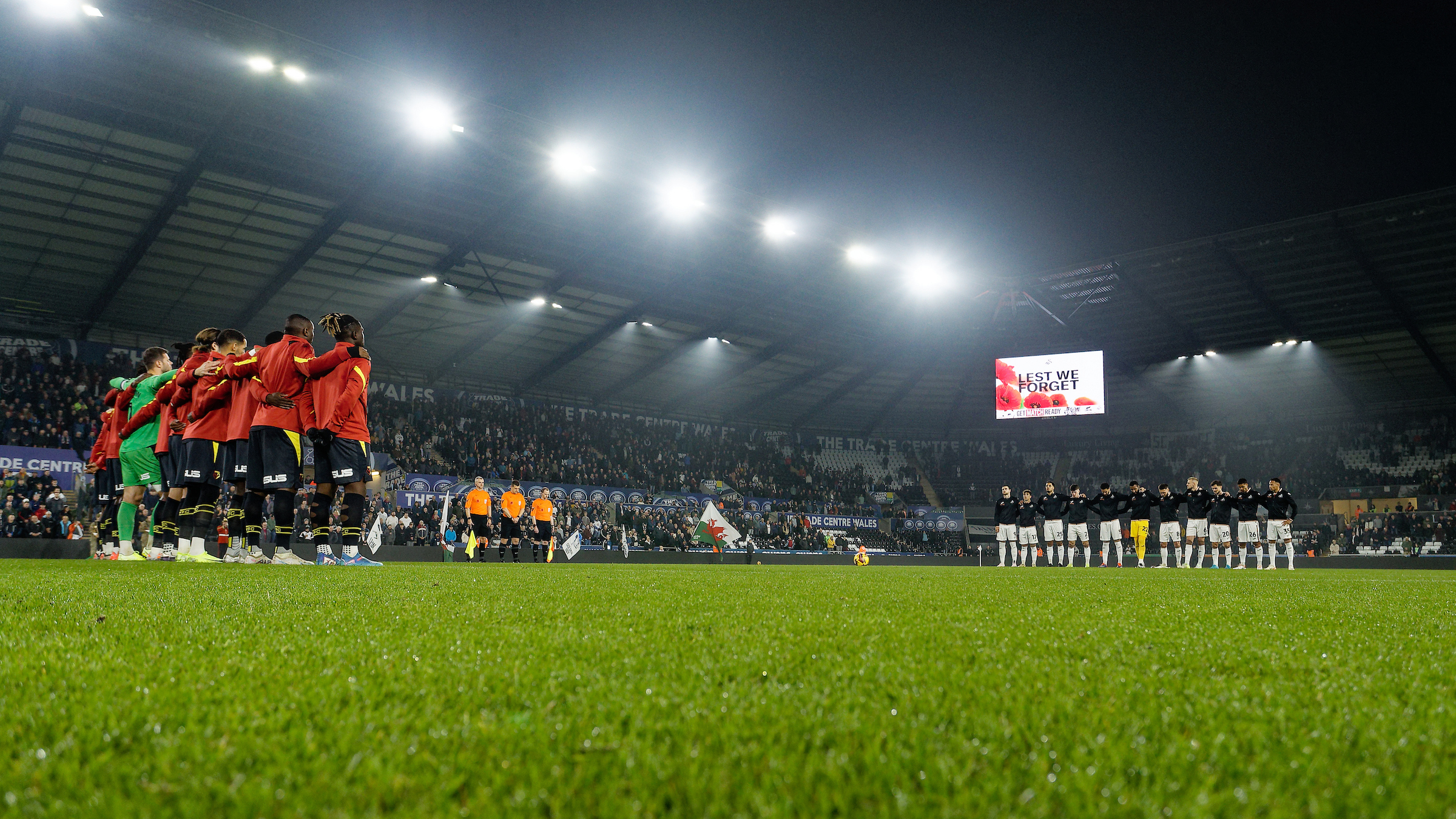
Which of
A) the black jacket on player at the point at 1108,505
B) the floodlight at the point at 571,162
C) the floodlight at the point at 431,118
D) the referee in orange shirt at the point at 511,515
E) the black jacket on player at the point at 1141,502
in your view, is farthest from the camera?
the floodlight at the point at 571,162

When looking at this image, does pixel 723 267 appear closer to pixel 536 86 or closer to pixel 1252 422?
pixel 536 86

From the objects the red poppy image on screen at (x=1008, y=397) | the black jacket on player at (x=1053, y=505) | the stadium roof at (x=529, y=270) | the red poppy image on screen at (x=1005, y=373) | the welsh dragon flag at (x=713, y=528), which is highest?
the stadium roof at (x=529, y=270)

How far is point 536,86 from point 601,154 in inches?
106

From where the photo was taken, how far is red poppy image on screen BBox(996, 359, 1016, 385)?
3419 centimetres

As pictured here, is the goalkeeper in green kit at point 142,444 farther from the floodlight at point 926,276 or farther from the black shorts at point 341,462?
the floodlight at point 926,276

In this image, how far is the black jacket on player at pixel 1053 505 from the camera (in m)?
20.1

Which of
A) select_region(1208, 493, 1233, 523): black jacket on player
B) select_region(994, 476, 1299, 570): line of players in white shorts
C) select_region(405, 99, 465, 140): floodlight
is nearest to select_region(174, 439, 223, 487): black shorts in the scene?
select_region(405, 99, 465, 140): floodlight

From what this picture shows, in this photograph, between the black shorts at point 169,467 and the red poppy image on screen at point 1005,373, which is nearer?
the black shorts at point 169,467

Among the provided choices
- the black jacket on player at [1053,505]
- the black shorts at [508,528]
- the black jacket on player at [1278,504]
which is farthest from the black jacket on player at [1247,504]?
the black shorts at [508,528]

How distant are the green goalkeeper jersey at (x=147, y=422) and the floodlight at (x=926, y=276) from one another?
23876 millimetres

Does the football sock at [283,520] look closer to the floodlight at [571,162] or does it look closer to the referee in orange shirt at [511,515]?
the referee in orange shirt at [511,515]

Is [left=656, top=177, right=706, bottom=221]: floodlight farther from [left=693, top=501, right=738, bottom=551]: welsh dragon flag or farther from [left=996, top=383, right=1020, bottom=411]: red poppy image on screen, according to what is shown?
[left=996, top=383, right=1020, bottom=411]: red poppy image on screen

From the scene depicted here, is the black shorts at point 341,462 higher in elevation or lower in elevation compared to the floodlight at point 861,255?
lower

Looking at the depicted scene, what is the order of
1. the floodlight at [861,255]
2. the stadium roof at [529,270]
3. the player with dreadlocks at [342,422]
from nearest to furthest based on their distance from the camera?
the player with dreadlocks at [342,422]
the stadium roof at [529,270]
the floodlight at [861,255]
